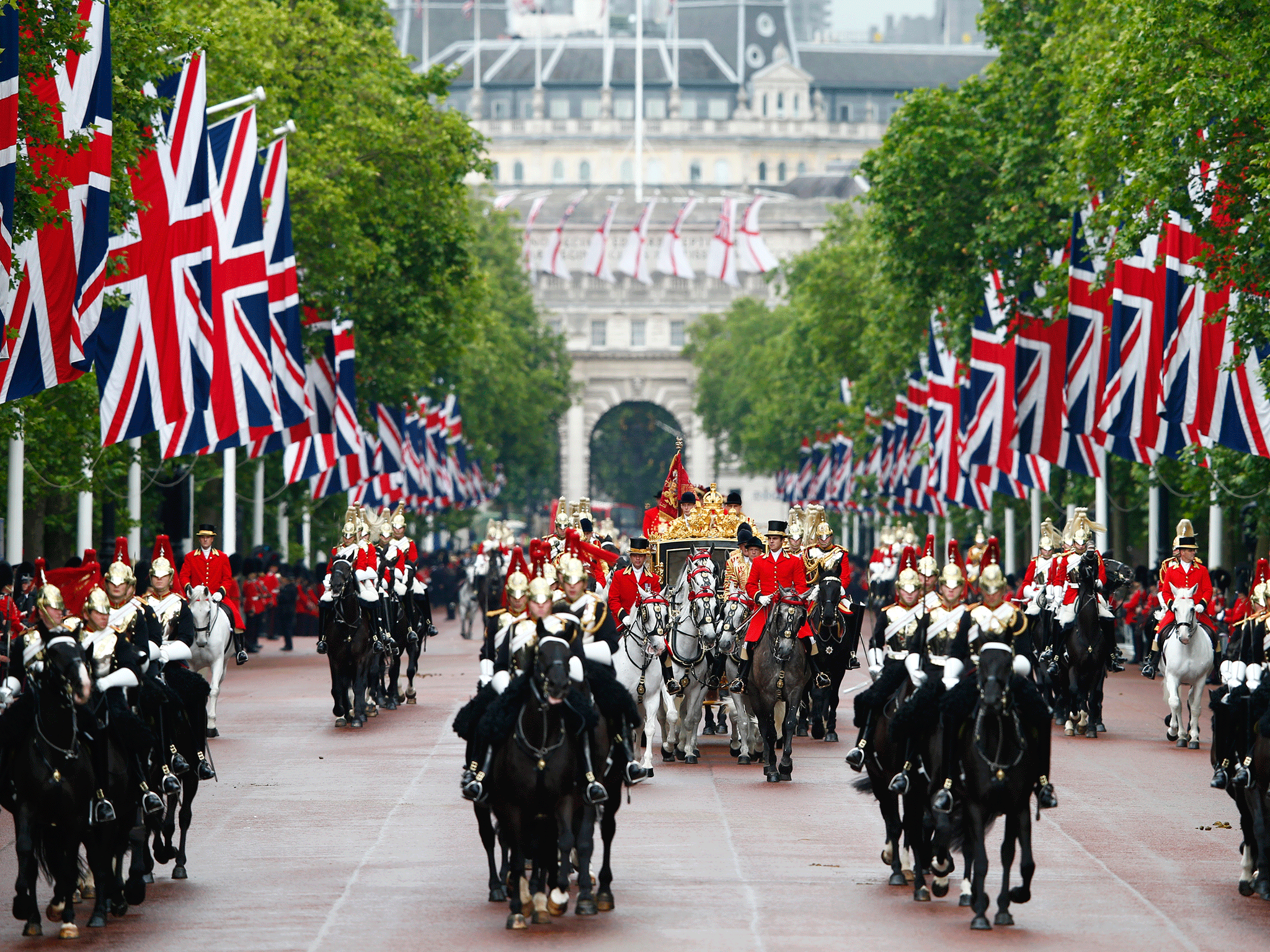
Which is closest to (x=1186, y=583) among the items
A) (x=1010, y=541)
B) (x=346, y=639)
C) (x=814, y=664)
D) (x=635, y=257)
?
(x=814, y=664)

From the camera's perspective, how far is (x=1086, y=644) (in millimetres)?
23625

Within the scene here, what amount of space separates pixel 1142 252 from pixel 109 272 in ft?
43.9

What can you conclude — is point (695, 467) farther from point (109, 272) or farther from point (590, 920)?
point (590, 920)

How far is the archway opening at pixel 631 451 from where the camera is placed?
448 ft

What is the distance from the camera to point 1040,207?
40188 mm

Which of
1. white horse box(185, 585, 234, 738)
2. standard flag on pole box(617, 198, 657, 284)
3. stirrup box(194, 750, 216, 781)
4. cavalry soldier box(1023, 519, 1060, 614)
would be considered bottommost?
stirrup box(194, 750, 216, 781)

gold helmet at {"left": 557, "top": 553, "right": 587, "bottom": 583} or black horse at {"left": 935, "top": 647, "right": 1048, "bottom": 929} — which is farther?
gold helmet at {"left": 557, "top": 553, "right": 587, "bottom": 583}

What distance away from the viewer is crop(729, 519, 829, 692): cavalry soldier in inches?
777

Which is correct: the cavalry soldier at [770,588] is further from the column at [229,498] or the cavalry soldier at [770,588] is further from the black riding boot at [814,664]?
the column at [229,498]

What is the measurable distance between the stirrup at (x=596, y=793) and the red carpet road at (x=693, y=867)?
72 centimetres

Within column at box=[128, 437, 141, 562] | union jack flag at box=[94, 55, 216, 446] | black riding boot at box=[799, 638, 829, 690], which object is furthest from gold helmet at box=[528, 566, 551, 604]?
→ column at box=[128, 437, 141, 562]

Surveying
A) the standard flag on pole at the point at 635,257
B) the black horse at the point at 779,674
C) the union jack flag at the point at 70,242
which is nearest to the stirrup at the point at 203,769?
the black horse at the point at 779,674

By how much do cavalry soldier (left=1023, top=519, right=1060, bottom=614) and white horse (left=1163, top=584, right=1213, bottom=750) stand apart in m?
1.87

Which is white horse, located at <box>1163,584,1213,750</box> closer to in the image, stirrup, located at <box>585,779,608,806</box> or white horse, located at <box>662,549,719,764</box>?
white horse, located at <box>662,549,719,764</box>
